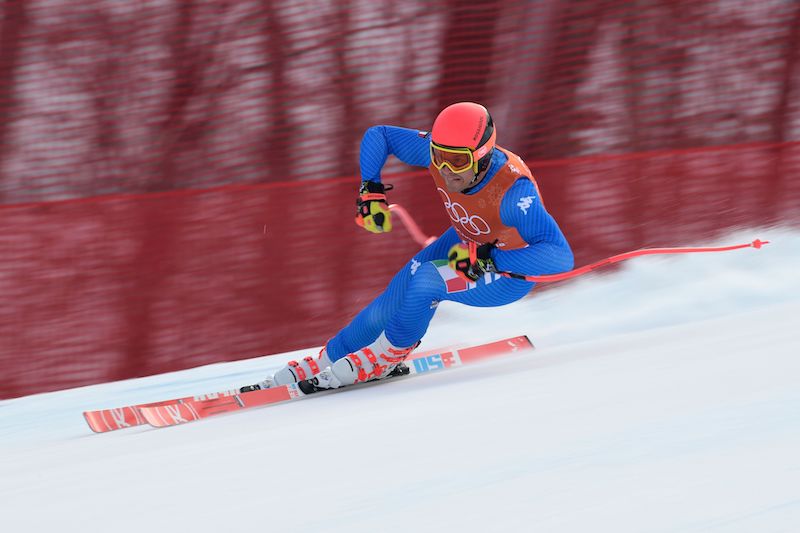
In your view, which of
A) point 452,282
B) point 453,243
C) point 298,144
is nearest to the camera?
point 452,282

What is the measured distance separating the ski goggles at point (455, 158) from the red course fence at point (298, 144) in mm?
2303

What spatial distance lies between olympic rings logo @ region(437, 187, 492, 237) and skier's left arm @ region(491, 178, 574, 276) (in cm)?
13

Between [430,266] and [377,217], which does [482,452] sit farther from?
[377,217]

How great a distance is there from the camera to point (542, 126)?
22.0ft

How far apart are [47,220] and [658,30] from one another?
5.07 m

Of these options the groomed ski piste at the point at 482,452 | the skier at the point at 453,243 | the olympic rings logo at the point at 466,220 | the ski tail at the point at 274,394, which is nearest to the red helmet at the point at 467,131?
the skier at the point at 453,243

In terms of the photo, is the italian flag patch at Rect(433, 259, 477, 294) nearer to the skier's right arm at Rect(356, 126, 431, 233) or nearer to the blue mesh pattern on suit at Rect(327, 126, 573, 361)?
the blue mesh pattern on suit at Rect(327, 126, 573, 361)

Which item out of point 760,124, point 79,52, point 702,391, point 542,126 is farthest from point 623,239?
point 79,52

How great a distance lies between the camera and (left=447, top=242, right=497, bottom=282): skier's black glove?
355 cm

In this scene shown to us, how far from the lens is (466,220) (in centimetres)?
380

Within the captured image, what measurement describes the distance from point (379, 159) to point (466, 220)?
1.79 feet

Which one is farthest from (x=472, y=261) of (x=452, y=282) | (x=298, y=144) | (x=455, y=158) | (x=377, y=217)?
(x=298, y=144)

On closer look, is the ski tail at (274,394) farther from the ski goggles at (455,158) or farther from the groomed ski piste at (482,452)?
the ski goggles at (455,158)

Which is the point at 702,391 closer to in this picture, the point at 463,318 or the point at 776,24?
the point at 463,318
